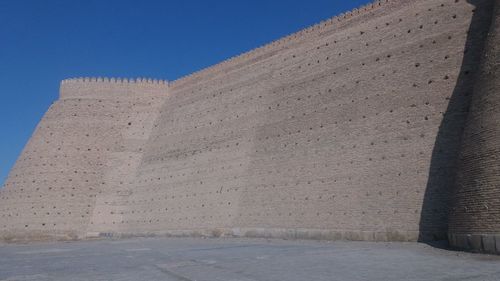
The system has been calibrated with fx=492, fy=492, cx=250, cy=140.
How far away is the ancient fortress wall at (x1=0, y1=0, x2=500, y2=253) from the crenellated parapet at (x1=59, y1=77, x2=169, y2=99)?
67 mm

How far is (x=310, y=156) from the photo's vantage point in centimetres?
1431

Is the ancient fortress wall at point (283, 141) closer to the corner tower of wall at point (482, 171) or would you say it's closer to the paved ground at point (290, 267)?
the corner tower of wall at point (482, 171)

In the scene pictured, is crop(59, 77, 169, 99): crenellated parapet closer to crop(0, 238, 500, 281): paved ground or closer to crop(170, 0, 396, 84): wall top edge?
crop(170, 0, 396, 84): wall top edge

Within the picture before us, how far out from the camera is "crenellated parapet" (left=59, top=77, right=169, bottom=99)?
76.2 feet

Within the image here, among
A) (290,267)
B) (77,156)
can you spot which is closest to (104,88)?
(77,156)

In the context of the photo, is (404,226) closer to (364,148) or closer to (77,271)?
(364,148)

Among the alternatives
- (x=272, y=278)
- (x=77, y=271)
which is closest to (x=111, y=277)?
(x=77, y=271)

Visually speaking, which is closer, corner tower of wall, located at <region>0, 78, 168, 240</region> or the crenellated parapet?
corner tower of wall, located at <region>0, 78, 168, 240</region>

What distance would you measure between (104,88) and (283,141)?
37.1 feet

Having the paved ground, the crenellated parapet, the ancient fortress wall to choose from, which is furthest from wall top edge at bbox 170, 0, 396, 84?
the paved ground

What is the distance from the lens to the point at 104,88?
23.3 meters

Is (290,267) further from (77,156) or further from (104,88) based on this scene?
(104,88)

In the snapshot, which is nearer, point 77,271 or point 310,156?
point 77,271

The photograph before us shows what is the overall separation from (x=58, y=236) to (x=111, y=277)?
14.9m
